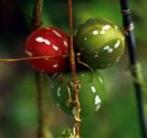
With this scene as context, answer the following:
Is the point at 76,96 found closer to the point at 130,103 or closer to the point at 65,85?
the point at 65,85

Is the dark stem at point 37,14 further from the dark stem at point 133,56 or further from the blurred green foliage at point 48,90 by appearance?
the blurred green foliage at point 48,90

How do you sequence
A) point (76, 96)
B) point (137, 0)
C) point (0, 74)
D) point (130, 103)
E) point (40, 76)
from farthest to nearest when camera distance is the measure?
point (0, 74)
point (130, 103)
point (137, 0)
point (40, 76)
point (76, 96)


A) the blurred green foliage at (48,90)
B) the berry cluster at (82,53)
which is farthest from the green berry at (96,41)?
the blurred green foliage at (48,90)

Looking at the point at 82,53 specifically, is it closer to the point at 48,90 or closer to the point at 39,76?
the point at 39,76

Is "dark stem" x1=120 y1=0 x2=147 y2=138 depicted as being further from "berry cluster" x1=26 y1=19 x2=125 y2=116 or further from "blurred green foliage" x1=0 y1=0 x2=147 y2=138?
"blurred green foliage" x1=0 y1=0 x2=147 y2=138

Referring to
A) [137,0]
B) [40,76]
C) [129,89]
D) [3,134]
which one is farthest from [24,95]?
[40,76]

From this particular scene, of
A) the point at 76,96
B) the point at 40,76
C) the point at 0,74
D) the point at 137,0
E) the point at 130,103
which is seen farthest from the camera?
the point at 0,74

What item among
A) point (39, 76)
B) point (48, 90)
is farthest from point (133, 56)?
point (48, 90)
